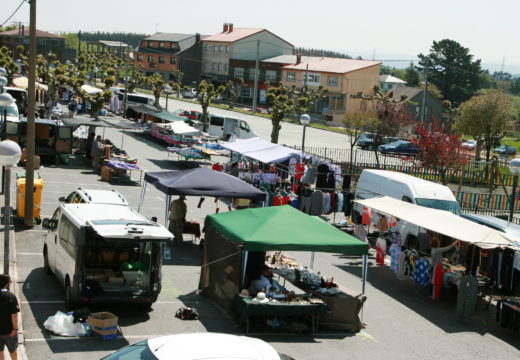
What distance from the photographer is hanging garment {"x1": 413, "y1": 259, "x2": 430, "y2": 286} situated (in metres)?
16.8

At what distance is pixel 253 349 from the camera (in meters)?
7.34

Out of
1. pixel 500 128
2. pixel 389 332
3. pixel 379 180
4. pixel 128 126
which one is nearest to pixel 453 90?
pixel 500 128

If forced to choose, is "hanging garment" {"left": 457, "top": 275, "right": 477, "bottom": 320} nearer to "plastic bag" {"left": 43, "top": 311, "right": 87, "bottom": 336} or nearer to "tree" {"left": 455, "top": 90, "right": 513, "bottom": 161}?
"plastic bag" {"left": 43, "top": 311, "right": 87, "bottom": 336}

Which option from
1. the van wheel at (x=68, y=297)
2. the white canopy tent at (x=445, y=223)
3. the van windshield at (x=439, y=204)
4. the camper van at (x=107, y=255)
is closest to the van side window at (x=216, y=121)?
the van windshield at (x=439, y=204)

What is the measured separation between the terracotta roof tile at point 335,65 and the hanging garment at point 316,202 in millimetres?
60949

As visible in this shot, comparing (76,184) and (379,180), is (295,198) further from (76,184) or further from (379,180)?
(76,184)

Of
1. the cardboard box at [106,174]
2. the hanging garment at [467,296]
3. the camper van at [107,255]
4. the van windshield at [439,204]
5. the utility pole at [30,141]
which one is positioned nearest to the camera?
the camper van at [107,255]

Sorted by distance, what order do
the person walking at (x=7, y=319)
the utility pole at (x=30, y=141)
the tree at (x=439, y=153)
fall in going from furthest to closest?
the tree at (x=439, y=153), the utility pole at (x=30, y=141), the person walking at (x=7, y=319)

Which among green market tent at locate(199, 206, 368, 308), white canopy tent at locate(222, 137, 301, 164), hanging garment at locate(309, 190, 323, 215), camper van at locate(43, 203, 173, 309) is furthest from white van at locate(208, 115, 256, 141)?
camper van at locate(43, 203, 173, 309)

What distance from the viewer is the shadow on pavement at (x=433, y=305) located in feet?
48.6

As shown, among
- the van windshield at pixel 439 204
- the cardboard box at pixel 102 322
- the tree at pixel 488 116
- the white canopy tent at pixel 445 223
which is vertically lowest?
the cardboard box at pixel 102 322

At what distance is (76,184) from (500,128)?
30814 mm

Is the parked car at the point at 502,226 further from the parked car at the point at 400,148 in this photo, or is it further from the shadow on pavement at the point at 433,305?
the parked car at the point at 400,148

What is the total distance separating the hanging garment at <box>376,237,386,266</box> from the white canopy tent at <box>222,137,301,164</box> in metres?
8.64
